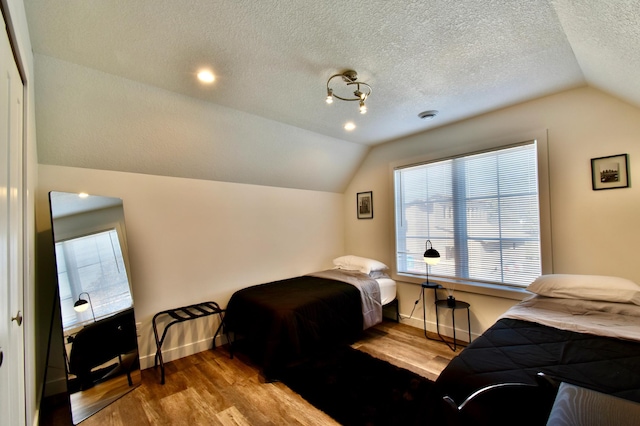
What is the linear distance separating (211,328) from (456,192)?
11.0 feet

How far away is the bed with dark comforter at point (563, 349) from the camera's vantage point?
1.23 meters

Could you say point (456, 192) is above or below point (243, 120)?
below

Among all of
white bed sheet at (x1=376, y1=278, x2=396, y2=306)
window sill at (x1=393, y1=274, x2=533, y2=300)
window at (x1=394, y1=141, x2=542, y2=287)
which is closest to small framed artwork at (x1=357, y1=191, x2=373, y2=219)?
window at (x1=394, y1=141, x2=542, y2=287)

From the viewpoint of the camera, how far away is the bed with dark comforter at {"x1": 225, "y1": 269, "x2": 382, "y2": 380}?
2.49m

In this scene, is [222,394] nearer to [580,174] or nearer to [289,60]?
[289,60]

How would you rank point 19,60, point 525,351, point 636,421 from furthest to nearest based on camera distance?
point 525,351 → point 19,60 → point 636,421

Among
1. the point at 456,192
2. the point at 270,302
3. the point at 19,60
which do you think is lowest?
the point at 270,302

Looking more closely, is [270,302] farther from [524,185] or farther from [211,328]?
[524,185]

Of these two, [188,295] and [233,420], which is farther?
[188,295]

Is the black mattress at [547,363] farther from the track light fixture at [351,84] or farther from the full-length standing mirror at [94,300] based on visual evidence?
the full-length standing mirror at [94,300]

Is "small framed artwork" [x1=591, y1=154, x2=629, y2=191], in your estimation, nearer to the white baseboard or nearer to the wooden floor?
the wooden floor

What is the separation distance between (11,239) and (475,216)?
3.78 metres

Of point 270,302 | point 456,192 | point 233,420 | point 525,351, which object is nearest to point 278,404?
point 233,420

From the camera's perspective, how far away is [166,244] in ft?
9.60
